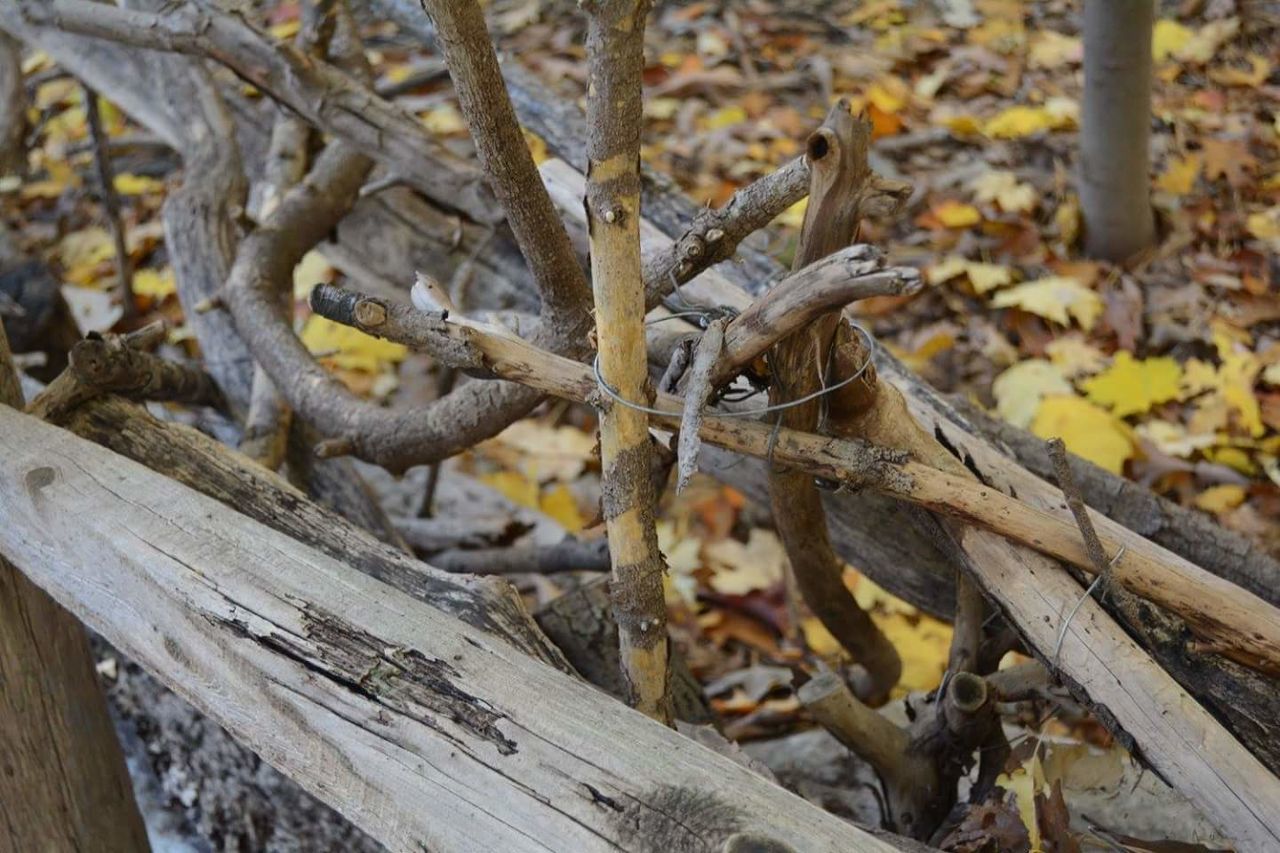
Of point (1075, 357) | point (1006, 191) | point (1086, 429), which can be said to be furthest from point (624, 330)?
point (1006, 191)

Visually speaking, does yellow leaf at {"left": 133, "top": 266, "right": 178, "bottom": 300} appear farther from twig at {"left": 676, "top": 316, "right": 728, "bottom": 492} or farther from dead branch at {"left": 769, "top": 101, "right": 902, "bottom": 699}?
twig at {"left": 676, "top": 316, "right": 728, "bottom": 492}

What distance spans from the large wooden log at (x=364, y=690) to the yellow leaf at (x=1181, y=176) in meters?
2.95

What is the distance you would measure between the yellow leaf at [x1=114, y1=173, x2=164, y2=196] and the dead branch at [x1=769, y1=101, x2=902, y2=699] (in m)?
3.27

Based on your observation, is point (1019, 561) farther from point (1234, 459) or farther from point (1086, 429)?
point (1234, 459)

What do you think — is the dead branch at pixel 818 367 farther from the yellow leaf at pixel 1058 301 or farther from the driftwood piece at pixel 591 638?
the yellow leaf at pixel 1058 301

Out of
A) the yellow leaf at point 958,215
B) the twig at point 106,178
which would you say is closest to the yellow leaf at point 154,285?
the twig at point 106,178

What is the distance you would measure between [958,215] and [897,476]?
2318 mm

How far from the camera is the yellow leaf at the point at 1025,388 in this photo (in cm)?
289

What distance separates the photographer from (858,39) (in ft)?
14.9

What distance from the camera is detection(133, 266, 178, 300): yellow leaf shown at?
3760mm

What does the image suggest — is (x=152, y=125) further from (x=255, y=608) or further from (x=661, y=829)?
(x=661, y=829)

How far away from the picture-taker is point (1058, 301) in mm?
3133

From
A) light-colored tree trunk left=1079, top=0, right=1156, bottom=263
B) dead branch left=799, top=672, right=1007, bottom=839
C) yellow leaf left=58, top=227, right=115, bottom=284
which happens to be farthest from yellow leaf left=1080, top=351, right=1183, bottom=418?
yellow leaf left=58, top=227, right=115, bottom=284

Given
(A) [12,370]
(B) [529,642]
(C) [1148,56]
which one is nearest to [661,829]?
(B) [529,642]
